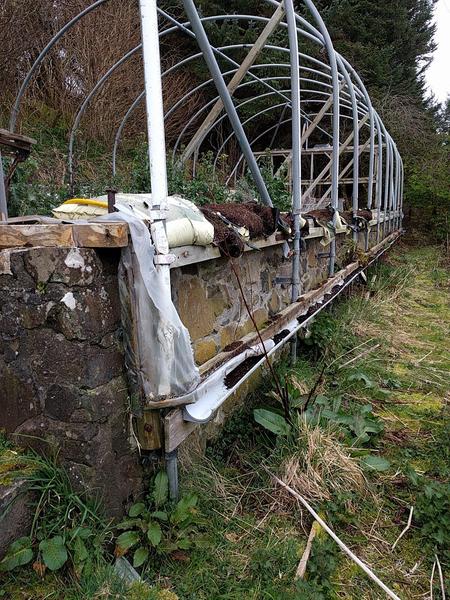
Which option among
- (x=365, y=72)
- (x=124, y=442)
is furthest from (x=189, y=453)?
(x=365, y=72)

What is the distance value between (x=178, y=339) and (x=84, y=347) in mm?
376

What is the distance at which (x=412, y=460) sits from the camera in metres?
2.74

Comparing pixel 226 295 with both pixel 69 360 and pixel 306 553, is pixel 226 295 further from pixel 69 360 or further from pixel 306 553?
pixel 306 553

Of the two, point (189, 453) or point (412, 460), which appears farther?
point (412, 460)

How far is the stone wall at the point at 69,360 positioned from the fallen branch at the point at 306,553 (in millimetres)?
834

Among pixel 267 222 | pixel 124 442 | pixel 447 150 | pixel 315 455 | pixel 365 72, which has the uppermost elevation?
pixel 365 72

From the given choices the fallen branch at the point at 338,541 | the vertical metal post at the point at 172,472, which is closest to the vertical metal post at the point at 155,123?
the vertical metal post at the point at 172,472

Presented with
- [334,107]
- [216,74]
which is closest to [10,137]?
[216,74]

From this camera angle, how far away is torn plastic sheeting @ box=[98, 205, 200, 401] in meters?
1.71

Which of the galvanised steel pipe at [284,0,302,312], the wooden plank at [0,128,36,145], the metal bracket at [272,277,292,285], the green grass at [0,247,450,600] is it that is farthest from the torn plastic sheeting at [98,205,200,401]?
the galvanised steel pipe at [284,0,302,312]

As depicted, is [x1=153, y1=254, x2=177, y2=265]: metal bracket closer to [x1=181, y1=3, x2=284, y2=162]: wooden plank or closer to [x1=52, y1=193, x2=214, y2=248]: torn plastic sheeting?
[x1=52, y1=193, x2=214, y2=248]: torn plastic sheeting

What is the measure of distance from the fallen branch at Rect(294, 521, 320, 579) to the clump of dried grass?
0.19 metres

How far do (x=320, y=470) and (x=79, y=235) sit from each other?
1.81 metres

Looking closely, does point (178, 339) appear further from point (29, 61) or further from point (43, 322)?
point (29, 61)
